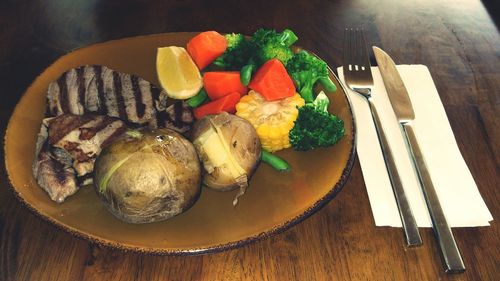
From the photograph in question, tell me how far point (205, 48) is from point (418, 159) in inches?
38.2

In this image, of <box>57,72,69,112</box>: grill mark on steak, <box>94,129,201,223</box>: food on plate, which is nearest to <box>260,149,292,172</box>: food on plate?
<box>94,129,201,223</box>: food on plate

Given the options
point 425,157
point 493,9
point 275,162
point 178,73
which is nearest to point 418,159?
point 425,157

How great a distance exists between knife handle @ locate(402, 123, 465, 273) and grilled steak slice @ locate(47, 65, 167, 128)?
1.00 m

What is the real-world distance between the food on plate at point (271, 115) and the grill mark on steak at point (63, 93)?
662 mm

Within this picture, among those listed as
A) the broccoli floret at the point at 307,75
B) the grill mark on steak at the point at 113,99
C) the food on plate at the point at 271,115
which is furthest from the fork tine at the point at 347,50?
the grill mark on steak at the point at 113,99

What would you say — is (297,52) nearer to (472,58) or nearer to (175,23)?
(175,23)

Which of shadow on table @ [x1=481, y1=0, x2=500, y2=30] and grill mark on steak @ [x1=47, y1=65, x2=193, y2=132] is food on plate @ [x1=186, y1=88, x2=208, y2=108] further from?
shadow on table @ [x1=481, y1=0, x2=500, y2=30]

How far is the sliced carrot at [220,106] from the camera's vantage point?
1.87 m

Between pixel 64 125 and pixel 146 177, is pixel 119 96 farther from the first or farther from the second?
pixel 146 177

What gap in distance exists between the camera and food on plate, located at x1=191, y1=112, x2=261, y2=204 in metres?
1.56

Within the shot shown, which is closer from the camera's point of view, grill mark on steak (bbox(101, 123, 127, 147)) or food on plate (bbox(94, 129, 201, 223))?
food on plate (bbox(94, 129, 201, 223))

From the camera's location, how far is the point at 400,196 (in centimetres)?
162

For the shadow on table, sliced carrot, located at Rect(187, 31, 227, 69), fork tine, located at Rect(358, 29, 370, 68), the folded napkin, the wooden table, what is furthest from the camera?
the shadow on table

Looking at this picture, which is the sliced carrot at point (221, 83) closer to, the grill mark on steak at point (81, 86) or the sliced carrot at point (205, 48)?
the sliced carrot at point (205, 48)
